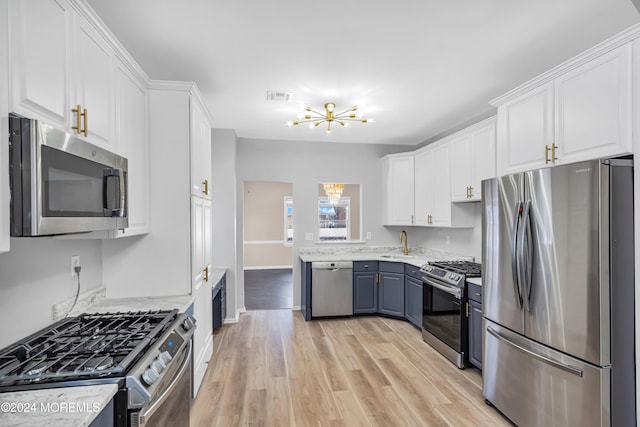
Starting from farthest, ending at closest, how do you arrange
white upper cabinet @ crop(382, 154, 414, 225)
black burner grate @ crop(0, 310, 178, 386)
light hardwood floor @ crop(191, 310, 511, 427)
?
white upper cabinet @ crop(382, 154, 414, 225) → light hardwood floor @ crop(191, 310, 511, 427) → black burner grate @ crop(0, 310, 178, 386)

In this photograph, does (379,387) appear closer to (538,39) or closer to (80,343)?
(80,343)

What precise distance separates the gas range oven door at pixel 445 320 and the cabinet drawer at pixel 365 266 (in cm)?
100

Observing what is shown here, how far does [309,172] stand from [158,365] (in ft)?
13.1

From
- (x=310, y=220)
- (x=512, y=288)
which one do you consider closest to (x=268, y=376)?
(x=512, y=288)

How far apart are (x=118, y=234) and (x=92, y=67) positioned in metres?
0.92

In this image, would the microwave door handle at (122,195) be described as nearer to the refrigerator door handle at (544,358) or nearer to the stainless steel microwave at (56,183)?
the stainless steel microwave at (56,183)

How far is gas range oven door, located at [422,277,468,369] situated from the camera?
3086mm

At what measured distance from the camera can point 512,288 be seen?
7.32ft

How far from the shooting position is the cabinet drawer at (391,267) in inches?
177

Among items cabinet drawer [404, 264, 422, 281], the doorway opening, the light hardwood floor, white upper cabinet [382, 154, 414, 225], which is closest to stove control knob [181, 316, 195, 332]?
the light hardwood floor

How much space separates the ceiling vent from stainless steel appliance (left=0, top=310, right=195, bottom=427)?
7.11 ft

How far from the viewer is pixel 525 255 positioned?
2098 mm

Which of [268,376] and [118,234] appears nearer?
[118,234]

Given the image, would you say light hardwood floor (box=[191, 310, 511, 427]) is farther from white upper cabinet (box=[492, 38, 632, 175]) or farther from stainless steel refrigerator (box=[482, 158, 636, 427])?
white upper cabinet (box=[492, 38, 632, 175])
